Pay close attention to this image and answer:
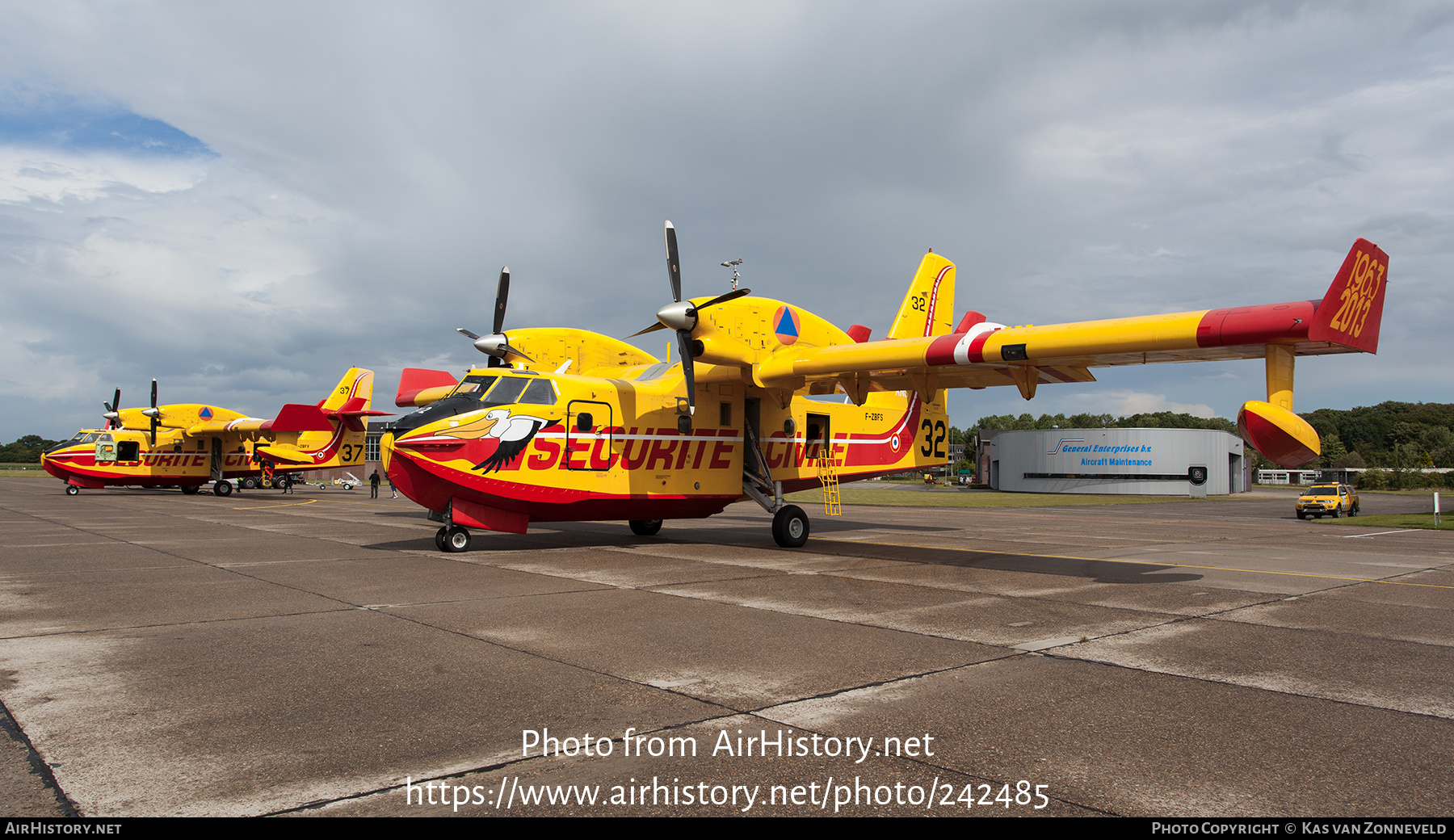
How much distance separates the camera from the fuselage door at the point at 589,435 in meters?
14.6

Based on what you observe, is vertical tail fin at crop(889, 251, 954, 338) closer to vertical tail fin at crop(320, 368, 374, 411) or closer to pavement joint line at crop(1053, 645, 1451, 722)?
pavement joint line at crop(1053, 645, 1451, 722)

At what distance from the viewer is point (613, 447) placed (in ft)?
49.6

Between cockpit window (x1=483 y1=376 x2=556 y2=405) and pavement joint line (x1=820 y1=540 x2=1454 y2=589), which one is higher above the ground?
cockpit window (x1=483 y1=376 x2=556 y2=405)

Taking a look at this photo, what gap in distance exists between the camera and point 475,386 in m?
14.5

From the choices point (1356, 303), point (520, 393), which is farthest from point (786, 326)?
point (1356, 303)

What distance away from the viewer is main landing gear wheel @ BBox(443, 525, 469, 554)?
46.0ft

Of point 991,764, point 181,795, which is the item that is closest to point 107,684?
point 181,795

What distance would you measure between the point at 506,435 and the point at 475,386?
1302 millimetres

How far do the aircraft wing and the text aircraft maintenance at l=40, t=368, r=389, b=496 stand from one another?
31.1 meters

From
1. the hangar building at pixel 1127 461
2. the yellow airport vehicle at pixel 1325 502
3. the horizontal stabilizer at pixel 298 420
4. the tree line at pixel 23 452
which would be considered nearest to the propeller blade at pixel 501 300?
the horizontal stabilizer at pixel 298 420

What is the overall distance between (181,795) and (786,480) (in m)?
14.7

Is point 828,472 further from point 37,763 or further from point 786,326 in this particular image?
point 37,763

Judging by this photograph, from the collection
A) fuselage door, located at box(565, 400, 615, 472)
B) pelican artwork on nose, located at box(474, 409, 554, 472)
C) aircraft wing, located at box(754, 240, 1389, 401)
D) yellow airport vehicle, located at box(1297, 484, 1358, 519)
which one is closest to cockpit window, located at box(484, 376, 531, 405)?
pelican artwork on nose, located at box(474, 409, 554, 472)
